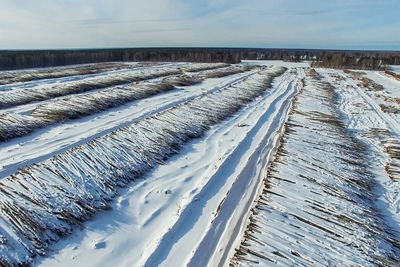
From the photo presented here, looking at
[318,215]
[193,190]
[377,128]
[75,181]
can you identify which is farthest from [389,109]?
[75,181]

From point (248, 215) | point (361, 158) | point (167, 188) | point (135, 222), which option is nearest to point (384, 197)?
point (361, 158)

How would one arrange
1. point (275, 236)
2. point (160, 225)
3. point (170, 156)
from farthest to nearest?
1. point (170, 156)
2. point (160, 225)
3. point (275, 236)

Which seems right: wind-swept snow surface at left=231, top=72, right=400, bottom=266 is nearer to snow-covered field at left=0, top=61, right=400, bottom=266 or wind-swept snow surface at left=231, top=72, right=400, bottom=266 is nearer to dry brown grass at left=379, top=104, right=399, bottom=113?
snow-covered field at left=0, top=61, right=400, bottom=266

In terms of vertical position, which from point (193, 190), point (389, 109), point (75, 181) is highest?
point (75, 181)

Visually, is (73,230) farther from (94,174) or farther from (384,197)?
(384,197)

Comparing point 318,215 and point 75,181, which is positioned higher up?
point 75,181

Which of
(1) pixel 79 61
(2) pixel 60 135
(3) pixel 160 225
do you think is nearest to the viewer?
(3) pixel 160 225

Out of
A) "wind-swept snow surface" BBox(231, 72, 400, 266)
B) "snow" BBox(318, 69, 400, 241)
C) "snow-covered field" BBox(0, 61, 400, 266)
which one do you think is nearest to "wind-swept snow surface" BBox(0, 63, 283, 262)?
"snow-covered field" BBox(0, 61, 400, 266)

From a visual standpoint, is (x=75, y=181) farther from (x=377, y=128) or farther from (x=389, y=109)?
(x=389, y=109)

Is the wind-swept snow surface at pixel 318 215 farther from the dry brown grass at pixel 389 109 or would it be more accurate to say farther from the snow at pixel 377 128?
the dry brown grass at pixel 389 109
